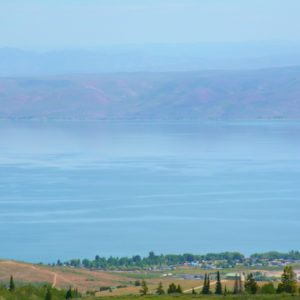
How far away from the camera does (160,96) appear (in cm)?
16862

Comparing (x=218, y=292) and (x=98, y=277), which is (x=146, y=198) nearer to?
(x=98, y=277)

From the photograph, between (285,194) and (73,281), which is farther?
(285,194)

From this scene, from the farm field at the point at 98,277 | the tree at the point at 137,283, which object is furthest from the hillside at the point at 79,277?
the tree at the point at 137,283

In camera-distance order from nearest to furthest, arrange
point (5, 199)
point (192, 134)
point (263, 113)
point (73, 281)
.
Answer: point (73, 281), point (5, 199), point (192, 134), point (263, 113)

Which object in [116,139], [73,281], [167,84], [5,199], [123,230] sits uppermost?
[167,84]

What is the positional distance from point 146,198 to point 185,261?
695 inches

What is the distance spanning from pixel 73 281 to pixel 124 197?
24040 millimetres

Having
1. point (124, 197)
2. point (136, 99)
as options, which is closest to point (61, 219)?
point (124, 197)

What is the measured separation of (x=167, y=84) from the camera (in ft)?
576

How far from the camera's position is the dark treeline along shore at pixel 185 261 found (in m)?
29.5

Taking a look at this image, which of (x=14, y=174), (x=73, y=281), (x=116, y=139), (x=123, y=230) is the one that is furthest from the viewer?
(x=116, y=139)

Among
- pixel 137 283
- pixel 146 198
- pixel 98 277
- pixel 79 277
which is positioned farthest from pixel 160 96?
pixel 137 283

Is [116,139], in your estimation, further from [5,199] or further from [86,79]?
[86,79]

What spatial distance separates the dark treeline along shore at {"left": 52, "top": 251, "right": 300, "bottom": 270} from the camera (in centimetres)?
2945
